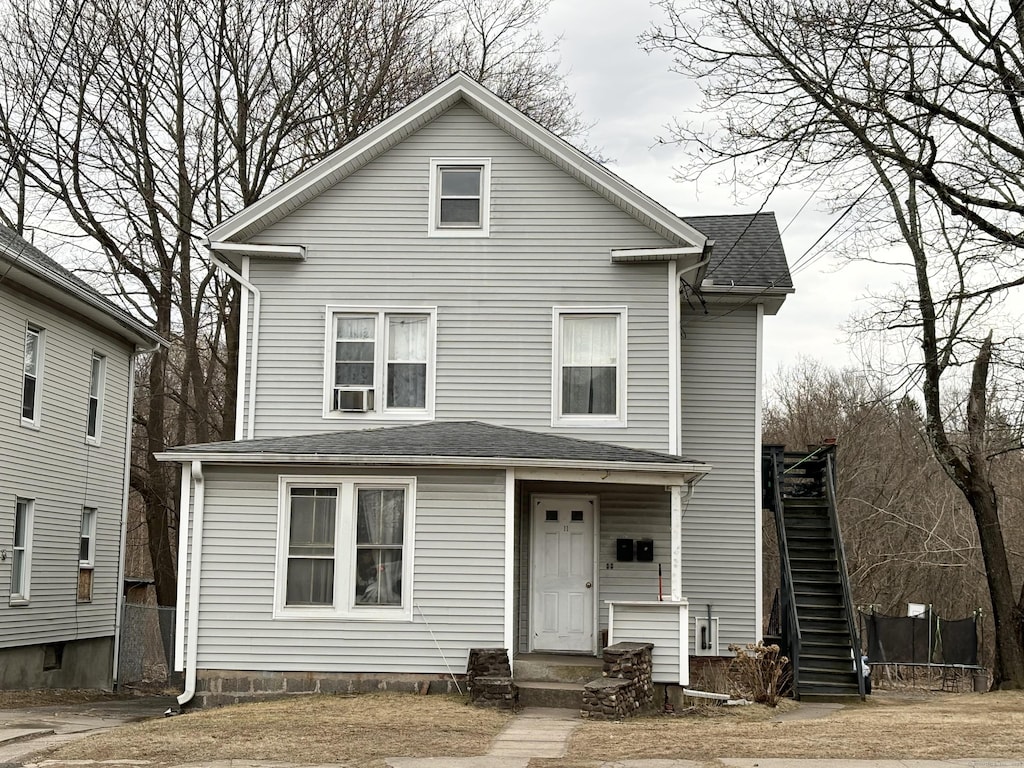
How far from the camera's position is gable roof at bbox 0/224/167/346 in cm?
1869

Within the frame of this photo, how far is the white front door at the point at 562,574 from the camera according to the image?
55.8 feet

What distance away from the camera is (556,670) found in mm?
15484

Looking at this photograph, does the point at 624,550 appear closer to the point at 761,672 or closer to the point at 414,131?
the point at 761,672

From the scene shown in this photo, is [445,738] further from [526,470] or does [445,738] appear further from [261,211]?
[261,211]

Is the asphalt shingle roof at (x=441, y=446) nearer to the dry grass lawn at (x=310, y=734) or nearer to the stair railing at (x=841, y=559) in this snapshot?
the dry grass lawn at (x=310, y=734)

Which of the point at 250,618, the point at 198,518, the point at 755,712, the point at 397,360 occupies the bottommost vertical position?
the point at 755,712

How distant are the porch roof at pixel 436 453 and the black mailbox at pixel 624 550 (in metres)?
1.61

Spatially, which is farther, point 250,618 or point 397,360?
point 397,360

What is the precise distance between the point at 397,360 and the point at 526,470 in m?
3.32

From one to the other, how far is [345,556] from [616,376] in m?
4.84

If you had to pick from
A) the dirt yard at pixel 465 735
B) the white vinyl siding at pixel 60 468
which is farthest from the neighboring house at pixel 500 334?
the white vinyl siding at pixel 60 468

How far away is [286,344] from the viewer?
17.6m

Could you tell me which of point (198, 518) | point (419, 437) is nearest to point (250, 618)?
point (198, 518)

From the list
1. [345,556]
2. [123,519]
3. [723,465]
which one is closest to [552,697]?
[345,556]
